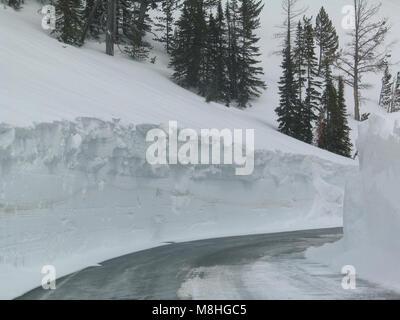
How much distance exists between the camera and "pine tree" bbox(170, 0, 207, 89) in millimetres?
33812

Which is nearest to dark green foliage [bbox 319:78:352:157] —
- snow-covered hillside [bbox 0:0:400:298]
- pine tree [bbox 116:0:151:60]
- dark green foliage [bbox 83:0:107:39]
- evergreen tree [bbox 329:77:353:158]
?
evergreen tree [bbox 329:77:353:158]

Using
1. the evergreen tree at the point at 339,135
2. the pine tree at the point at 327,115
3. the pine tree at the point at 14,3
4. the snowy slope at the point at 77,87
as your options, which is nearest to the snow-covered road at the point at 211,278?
the snowy slope at the point at 77,87

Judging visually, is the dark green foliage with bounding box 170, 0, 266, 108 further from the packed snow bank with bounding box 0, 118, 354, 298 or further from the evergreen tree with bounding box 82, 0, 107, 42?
the packed snow bank with bounding box 0, 118, 354, 298

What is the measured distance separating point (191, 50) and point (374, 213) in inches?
1061

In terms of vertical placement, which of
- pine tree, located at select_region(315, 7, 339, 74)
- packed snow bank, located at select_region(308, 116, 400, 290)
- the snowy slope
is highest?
pine tree, located at select_region(315, 7, 339, 74)

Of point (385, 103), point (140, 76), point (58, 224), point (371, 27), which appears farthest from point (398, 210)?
point (385, 103)

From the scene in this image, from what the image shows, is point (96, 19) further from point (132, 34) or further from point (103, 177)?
point (103, 177)

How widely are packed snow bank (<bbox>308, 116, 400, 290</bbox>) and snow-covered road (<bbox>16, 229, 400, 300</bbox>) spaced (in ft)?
1.94

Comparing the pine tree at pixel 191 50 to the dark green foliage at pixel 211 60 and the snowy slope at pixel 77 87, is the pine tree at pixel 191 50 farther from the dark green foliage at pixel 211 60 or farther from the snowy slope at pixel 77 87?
the snowy slope at pixel 77 87

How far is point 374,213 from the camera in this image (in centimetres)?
945

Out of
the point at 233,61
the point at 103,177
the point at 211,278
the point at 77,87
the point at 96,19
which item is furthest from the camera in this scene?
the point at 233,61

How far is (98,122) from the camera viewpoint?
12.9 meters

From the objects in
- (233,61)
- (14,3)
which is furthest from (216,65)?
(14,3)

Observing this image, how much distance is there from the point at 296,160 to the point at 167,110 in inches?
257
